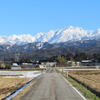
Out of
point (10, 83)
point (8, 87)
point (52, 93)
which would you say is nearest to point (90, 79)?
point (10, 83)

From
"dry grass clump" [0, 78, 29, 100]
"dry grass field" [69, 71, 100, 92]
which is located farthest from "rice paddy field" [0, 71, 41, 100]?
"dry grass field" [69, 71, 100, 92]

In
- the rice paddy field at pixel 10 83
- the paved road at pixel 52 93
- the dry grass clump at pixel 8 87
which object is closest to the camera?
the paved road at pixel 52 93

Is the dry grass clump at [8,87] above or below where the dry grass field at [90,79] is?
below

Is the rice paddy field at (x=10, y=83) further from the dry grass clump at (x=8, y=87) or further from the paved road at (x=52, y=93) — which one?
the paved road at (x=52, y=93)

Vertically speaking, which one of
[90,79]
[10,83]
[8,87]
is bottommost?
[8,87]

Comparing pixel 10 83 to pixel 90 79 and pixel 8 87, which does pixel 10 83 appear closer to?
pixel 8 87

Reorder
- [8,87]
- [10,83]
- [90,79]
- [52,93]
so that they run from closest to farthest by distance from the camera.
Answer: [52,93], [8,87], [10,83], [90,79]

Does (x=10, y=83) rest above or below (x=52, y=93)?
above

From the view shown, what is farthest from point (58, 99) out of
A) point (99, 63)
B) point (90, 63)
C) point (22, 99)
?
point (90, 63)

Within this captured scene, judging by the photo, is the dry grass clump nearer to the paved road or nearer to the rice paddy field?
the rice paddy field

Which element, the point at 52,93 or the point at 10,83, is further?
the point at 10,83

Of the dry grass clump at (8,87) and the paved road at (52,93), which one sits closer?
the paved road at (52,93)

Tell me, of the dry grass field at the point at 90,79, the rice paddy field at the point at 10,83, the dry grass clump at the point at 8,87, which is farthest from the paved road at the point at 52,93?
the dry grass field at the point at 90,79

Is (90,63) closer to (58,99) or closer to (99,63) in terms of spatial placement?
(99,63)
